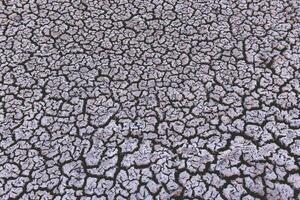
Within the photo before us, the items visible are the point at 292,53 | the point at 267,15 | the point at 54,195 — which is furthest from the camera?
the point at 267,15

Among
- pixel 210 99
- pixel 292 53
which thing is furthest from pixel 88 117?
pixel 292 53

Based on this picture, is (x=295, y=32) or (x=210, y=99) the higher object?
(x=295, y=32)

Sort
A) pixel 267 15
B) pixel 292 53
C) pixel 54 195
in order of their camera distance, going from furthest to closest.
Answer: pixel 267 15 → pixel 292 53 → pixel 54 195

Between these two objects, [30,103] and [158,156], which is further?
[30,103]

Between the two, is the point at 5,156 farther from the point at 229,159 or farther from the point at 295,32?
the point at 295,32

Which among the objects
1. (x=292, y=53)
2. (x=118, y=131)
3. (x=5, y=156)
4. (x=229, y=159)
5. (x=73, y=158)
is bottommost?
(x=5, y=156)

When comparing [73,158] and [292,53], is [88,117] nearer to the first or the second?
[73,158]
